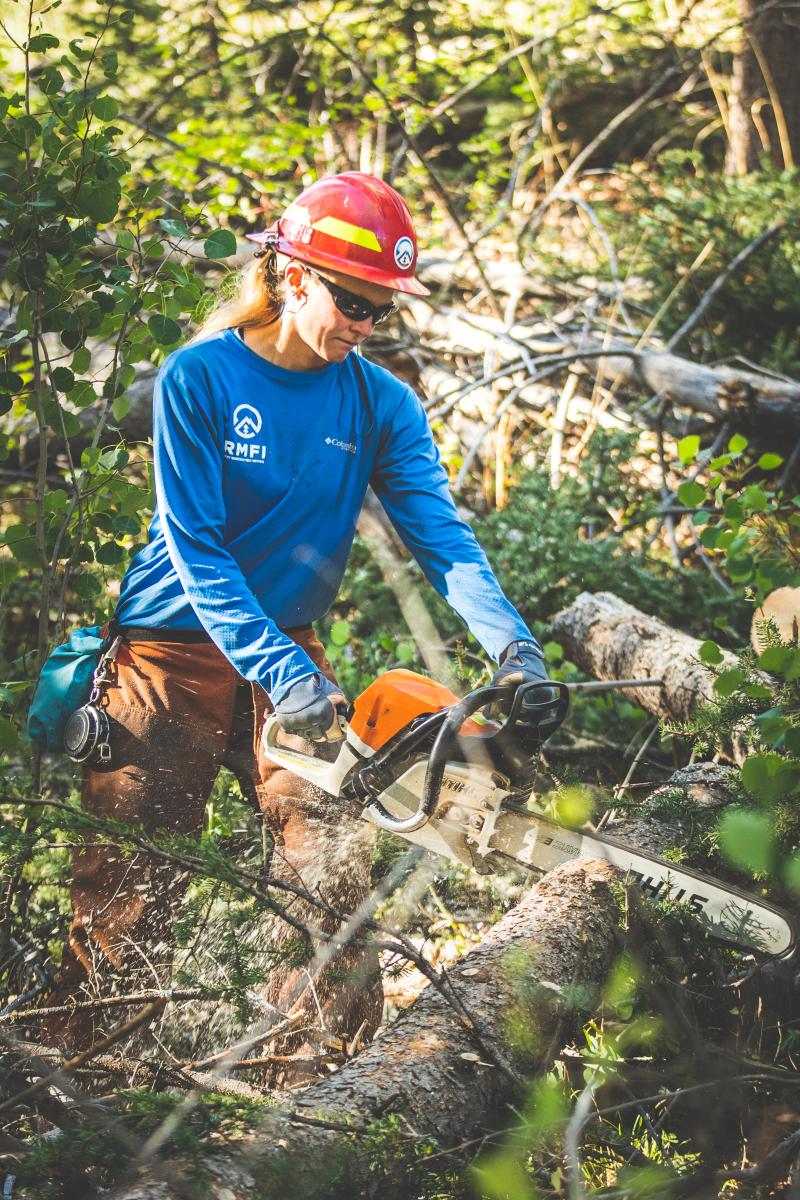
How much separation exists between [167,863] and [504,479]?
4.08 meters

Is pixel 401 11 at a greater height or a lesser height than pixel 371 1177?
greater

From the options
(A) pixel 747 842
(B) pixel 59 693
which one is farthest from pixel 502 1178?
(B) pixel 59 693

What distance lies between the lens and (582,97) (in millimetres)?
9609

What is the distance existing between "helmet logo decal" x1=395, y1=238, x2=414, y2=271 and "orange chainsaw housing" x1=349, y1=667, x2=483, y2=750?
1.06 meters

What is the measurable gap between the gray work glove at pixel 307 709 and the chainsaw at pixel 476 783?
0.35 ft

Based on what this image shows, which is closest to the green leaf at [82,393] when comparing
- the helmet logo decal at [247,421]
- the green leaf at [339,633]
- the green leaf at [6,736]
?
the helmet logo decal at [247,421]

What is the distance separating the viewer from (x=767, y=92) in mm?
7477

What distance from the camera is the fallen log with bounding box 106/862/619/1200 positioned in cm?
154

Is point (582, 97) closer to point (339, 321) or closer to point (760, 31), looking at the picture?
point (760, 31)

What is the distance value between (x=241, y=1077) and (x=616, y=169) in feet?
21.2

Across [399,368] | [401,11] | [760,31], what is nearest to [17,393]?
[399,368]

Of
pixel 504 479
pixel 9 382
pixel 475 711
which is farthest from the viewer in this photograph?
pixel 504 479

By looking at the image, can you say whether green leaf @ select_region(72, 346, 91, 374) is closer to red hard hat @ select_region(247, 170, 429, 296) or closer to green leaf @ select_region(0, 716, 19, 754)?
red hard hat @ select_region(247, 170, 429, 296)

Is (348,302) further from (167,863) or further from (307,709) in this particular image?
(167,863)
